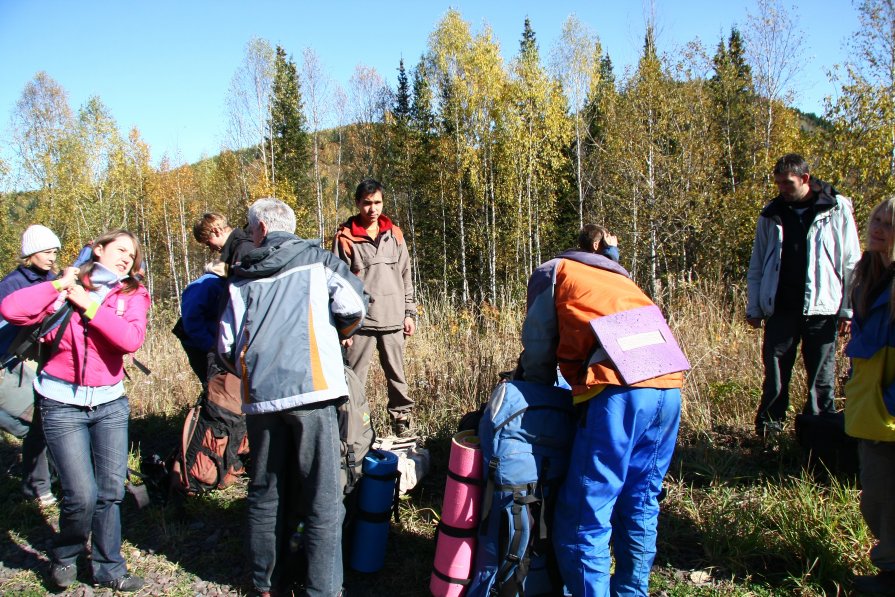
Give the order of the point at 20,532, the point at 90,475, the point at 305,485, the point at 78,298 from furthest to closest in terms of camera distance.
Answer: the point at 20,532
the point at 90,475
the point at 78,298
the point at 305,485

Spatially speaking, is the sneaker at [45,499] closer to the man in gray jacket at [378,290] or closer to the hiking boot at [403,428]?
the man in gray jacket at [378,290]

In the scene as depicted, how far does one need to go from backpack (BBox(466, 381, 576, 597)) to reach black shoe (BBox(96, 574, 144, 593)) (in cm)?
177

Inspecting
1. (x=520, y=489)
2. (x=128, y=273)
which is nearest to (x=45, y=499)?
(x=128, y=273)

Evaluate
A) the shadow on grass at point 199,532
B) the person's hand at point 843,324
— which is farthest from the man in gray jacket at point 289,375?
the person's hand at point 843,324

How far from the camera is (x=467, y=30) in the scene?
997 inches

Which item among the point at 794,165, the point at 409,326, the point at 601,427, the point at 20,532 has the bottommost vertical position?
the point at 20,532

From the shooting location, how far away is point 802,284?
366 centimetres

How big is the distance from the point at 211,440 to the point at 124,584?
936 mm

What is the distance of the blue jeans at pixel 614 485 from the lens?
2.22 meters

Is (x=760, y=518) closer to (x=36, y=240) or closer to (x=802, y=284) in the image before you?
(x=802, y=284)

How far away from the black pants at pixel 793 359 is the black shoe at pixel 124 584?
3.83 metres

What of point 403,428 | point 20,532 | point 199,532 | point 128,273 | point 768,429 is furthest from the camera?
point 403,428

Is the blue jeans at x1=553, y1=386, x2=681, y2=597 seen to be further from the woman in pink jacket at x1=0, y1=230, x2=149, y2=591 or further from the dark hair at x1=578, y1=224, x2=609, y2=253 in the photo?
the woman in pink jacket at x1=0, y1=230, x2=149, y2=591

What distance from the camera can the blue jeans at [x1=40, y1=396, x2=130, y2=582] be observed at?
9.18 feet
